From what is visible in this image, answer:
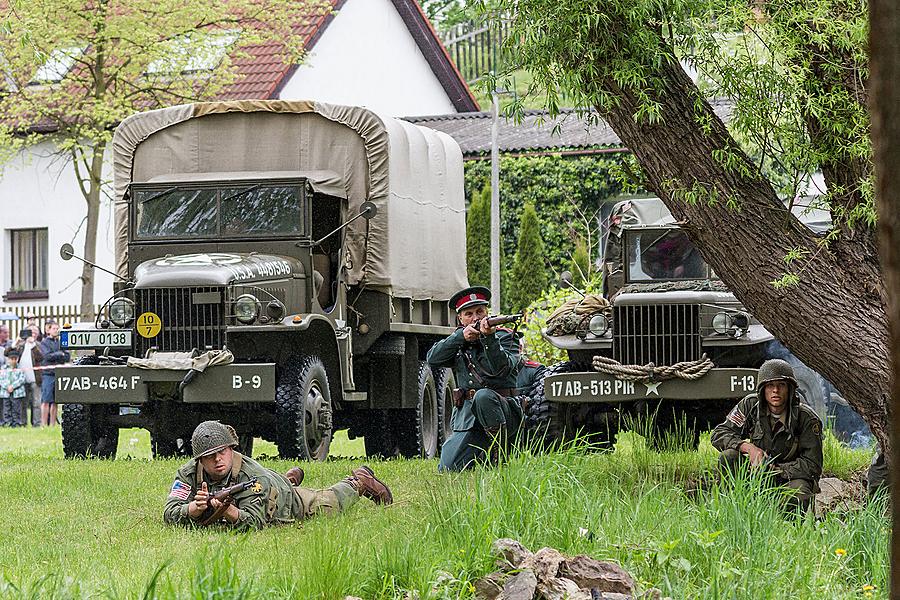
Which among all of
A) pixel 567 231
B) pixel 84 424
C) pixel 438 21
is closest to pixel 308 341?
pixel 84 424

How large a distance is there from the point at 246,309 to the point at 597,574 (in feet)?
22.4

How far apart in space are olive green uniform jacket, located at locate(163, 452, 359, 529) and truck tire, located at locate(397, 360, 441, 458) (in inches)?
228

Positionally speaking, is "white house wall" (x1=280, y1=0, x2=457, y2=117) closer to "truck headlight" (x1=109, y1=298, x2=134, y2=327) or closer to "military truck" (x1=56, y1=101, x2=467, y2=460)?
"military truck" (x1=56, y1=101, x2=467, y2=460)

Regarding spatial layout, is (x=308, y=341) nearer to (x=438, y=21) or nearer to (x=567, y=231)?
(x=567, y=231)

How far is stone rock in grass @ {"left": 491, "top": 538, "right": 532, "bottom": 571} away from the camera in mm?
6137

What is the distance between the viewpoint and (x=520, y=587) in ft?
19.0

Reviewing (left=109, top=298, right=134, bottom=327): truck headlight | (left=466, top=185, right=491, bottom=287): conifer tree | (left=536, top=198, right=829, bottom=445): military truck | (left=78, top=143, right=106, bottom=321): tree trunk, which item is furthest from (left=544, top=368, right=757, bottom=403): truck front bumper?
(left=466, top=185, right=491, bottom=287): conifer tree

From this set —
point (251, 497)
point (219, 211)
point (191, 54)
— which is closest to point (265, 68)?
point (191, 54)

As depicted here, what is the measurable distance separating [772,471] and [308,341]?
17.3ft

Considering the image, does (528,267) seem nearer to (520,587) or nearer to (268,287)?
(268,287)

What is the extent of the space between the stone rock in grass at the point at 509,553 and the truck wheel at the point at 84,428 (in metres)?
7.26

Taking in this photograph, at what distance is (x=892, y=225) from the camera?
2.74m

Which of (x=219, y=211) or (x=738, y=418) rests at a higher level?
(x=219, y=211)

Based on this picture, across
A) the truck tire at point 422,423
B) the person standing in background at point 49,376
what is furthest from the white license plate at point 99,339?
the person standing in background at point 49,376
